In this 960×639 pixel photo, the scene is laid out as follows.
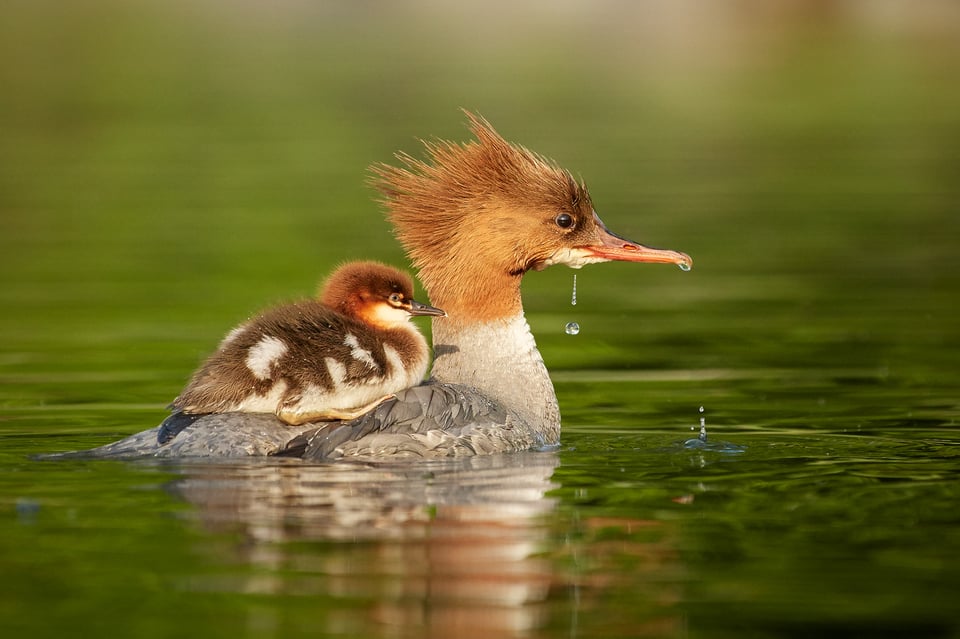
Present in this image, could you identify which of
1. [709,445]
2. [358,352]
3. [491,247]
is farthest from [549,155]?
[358,352]

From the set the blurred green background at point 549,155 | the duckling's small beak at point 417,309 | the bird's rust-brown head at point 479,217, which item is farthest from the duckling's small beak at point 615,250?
the blurred green background at point 549,155

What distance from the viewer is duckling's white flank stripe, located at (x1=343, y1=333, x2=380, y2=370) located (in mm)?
8523

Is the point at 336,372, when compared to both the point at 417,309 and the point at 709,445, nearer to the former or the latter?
the point at 417,309

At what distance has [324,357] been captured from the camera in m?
8.43

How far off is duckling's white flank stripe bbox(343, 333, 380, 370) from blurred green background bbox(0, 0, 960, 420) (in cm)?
211

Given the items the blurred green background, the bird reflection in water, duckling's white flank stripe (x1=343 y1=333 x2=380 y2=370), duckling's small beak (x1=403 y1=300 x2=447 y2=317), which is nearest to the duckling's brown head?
duckling's small beak (x1=403 y1=300 x2=447 y2=317)

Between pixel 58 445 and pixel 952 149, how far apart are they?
19.9 m

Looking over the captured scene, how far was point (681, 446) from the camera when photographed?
29.8 feet

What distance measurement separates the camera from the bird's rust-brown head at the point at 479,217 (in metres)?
9.45

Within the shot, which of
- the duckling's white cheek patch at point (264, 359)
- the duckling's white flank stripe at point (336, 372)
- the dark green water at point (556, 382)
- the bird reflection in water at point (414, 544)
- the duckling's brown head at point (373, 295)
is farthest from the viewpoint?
the duckling's brown head at point (373, 295)

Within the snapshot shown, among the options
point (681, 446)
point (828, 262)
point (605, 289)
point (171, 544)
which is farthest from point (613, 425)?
point (828, 262)

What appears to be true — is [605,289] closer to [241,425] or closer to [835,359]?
[835,359]

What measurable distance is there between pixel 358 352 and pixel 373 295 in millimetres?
383

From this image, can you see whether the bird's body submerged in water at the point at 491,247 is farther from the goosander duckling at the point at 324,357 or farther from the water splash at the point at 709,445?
the water splash at the point at 709,445
